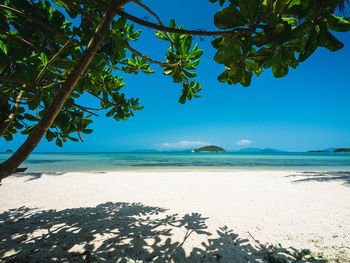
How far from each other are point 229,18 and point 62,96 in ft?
3.61

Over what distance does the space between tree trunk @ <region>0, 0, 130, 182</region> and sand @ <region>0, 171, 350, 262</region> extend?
5.39ft

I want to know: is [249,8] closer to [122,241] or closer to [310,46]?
[310,46]

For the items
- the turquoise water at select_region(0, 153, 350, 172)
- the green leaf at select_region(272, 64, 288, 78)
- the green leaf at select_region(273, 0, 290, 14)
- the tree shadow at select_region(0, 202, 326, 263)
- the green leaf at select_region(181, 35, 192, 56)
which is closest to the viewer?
the green leaf at select_region(273, 0, 290, 14)

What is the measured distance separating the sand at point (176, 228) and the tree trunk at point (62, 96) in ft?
5.39

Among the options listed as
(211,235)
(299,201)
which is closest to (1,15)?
(211,235)

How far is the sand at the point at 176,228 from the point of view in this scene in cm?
214

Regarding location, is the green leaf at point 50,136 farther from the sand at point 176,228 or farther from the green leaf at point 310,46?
the green leaf at point 310,46

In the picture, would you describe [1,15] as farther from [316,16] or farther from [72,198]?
[72,198]

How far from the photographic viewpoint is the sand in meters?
2.14

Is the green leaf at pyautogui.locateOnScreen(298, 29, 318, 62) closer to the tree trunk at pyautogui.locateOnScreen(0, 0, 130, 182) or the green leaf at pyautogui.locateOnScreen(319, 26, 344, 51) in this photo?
the green leaf at pyautogui.locateOnScreen(319, 26, 344, 51)

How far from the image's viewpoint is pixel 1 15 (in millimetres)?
1259

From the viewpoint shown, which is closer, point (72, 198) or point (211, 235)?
point (211, 235)

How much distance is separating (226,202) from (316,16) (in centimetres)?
459

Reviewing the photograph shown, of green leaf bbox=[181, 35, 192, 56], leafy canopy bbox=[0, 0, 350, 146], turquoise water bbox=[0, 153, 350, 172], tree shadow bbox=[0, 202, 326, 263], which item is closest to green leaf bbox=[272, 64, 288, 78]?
leafy canopy bbox=[0, 0, 350, 146]
